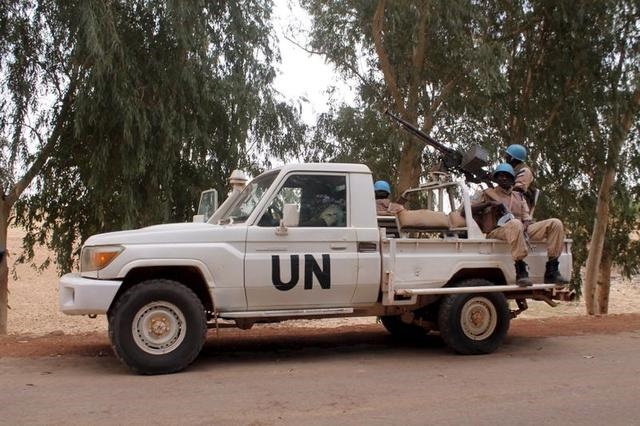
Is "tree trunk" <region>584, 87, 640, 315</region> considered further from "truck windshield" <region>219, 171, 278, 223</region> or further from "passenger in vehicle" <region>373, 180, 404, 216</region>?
"truck windshield" <region>219, 171, 278, 223</region>

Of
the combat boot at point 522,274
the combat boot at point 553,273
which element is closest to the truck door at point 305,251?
the combat boot at point 522,274

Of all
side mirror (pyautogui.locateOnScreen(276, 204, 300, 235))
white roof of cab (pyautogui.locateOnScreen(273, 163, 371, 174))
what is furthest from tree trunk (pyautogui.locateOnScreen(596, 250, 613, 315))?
side mirror (pyautogui.locateOnScreen(276, 204, 300, 235))

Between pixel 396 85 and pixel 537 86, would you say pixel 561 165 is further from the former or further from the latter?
pixel 396 85

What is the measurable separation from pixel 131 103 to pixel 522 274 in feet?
23.5

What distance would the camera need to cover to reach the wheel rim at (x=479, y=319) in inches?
298

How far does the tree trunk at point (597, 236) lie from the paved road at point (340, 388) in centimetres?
930

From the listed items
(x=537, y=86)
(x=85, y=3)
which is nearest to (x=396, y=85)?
(x=537, y=86)

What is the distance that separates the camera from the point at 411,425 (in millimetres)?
4867

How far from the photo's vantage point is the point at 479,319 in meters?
7.64

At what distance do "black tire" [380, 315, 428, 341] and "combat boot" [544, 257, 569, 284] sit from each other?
179 cm

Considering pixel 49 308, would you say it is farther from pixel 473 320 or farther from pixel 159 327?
pixel 473 320

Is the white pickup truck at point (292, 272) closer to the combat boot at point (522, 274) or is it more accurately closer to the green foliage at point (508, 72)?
the combat boot at point (522, 274)

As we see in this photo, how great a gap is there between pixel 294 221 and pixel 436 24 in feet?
26.3

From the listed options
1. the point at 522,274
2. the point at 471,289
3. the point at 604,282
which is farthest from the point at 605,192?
the point at 471,289
